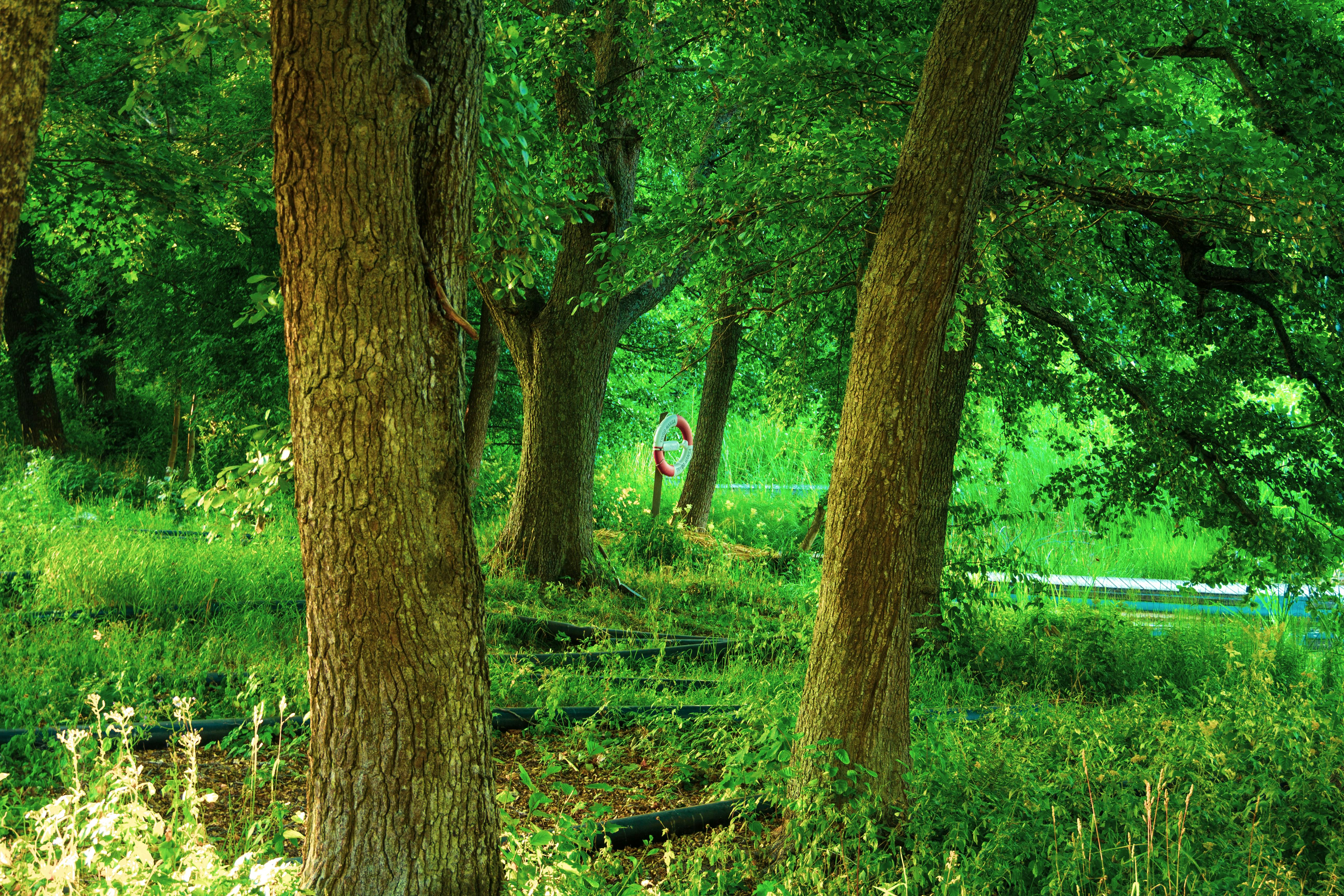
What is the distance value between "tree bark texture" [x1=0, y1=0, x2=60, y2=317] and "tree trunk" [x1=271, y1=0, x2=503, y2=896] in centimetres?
95

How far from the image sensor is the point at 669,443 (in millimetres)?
12578

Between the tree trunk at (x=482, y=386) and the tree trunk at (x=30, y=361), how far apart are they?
7.72 m

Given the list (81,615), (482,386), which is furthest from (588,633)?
(482,386)

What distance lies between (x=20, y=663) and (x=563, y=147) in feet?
16.8

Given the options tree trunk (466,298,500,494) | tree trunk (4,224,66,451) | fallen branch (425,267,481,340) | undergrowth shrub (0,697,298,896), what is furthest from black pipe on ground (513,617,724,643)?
tree trunk (4,224,66,451)

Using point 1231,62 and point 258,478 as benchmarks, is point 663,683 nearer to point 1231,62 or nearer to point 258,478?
point 258,478

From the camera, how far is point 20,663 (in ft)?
16.1

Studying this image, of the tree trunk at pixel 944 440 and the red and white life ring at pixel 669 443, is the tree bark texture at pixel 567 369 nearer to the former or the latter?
the tree trunk at pixel 944 440

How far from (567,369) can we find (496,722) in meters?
4.31

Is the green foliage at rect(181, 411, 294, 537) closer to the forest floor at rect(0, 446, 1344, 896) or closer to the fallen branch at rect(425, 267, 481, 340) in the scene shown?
the fallen branch at rect(425, 267, 481, 340)

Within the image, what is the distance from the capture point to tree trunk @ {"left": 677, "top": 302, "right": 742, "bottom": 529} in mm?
12305

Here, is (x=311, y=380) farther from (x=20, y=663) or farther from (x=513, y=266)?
(x=20, y=663)

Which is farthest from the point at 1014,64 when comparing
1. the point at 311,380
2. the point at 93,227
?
the point at 93,227

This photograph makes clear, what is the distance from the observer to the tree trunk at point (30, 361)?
13.9m
